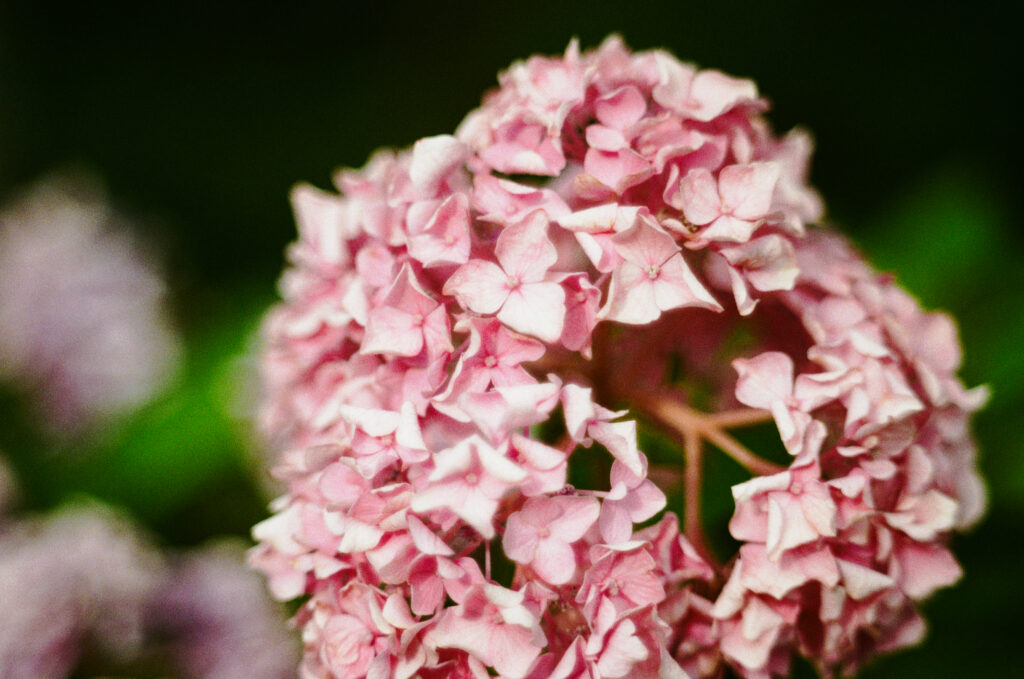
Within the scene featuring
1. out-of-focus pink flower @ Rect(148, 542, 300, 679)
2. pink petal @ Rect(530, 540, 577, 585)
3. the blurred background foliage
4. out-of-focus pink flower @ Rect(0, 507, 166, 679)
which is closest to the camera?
pink petal @ Rect(530, 540, 577, 585)

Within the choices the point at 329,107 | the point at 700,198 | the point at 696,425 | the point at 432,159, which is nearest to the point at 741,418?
the point at 696,425

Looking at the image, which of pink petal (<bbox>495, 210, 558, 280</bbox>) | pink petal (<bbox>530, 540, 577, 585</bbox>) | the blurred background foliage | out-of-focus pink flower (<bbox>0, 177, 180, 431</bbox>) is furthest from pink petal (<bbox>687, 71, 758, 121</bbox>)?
out-of-focus pink flower (<bbox>0, 177, 180, 431</bbox>)

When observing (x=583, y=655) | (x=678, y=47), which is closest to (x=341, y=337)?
(x=583, y=655)

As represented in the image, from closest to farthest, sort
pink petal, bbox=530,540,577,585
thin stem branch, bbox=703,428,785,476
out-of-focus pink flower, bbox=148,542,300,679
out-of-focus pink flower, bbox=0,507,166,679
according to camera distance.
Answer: pink petal, bbox=530,540,577,585
thin stem branch, bbox=703,428,785,476
out-of-focus pink flower, bbox=0,507,166,679
out-of-focus pink flower, bbox=148,542,300,679

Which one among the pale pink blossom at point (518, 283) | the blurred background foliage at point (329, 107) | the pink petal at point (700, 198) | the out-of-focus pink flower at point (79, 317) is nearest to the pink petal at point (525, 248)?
the pale pink blossom at point (518, 283)

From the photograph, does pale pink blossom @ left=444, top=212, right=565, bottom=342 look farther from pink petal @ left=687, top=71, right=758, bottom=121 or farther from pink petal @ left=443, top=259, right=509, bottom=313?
pink petal @ left=687, top=71, right=758, bottom=121

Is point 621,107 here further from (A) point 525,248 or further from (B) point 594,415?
(B) point 594,415

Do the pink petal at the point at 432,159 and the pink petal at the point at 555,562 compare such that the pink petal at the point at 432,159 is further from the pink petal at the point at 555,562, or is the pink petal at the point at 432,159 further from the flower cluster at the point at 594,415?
the pink petal at the point at 555,562
